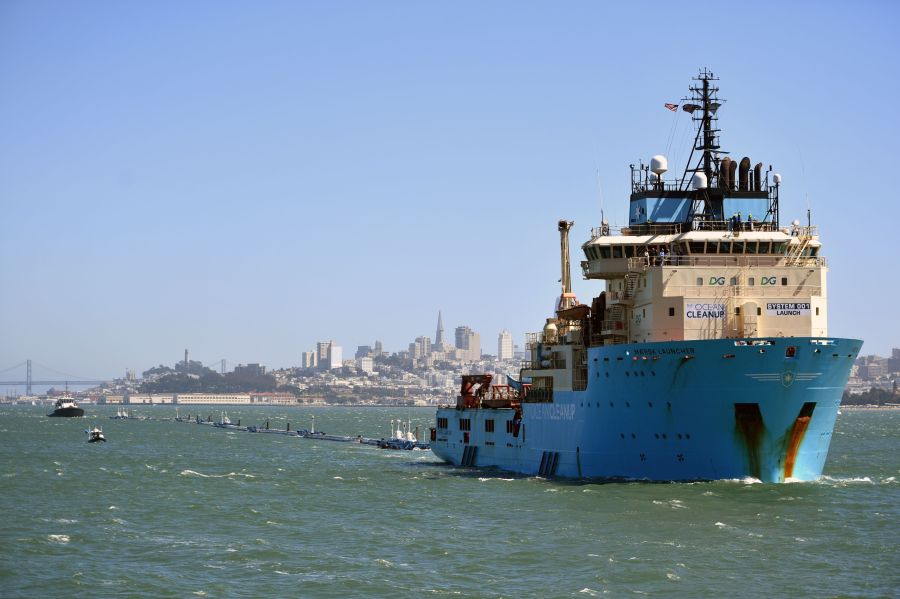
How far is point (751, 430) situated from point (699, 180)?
1272 cm

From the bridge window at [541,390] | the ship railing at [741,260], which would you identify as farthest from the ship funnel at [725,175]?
the bridge window at [541,390]

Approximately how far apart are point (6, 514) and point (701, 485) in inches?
1014

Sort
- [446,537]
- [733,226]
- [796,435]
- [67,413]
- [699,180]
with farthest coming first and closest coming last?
1. [67,413]
2. [699,180]
3. [733,226]
4. [796,435]
5. [446,537]

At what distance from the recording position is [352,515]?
47.1 metres

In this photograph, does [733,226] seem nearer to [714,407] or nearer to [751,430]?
[714,407]

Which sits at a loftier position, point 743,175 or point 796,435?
point 743,175

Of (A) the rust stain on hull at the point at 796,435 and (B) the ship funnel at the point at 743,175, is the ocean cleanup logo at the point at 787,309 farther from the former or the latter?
(B) the ship funnel at the point at 743,175

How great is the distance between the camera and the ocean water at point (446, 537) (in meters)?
33.2

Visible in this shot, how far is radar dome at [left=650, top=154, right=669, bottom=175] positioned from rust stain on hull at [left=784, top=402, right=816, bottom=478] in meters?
14.4

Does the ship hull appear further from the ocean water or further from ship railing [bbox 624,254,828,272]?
ship railing [bbox 624,254,828,272]

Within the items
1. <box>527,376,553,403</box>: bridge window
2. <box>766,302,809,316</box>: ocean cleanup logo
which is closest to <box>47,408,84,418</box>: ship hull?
<box>527,376,553,403</box>: bridge window

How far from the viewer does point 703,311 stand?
4919cm

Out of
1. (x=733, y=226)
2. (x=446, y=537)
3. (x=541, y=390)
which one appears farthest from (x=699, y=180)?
(x=446, y=537)

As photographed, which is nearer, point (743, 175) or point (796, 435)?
point (796, 435)
